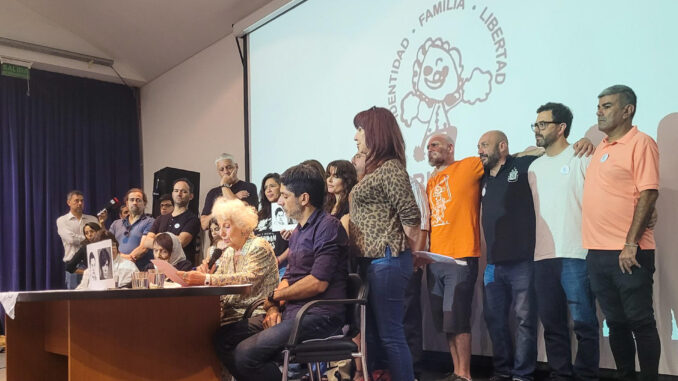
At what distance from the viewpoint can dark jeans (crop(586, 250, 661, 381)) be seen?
8.79 ft

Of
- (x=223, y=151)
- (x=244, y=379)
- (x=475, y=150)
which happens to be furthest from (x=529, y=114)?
(x=223, y=151)

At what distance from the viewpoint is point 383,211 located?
271 centimetres

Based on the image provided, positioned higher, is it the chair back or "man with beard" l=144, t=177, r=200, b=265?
"man with beard" l=144, t=177, r=200, b=265

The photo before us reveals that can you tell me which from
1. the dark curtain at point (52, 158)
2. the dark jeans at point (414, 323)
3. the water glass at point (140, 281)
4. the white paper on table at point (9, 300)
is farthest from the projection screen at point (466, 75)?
the dark curtain at point (52, 158)

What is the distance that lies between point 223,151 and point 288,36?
5.75ft

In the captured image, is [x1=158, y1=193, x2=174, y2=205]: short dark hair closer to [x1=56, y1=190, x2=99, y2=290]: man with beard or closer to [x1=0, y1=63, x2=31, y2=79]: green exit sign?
[x1=56, y1=190, x2=99, y2=290]: man with beard

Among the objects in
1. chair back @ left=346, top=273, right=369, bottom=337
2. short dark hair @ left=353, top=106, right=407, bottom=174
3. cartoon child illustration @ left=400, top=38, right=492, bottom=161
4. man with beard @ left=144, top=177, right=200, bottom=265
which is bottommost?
chair back @ left=346, top=273, right=369, bottom=337

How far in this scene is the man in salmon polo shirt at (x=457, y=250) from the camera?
11.4 feet

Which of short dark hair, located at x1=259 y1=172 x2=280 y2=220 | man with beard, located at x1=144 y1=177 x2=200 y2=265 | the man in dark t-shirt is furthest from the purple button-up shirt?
man with beard, located at x1=144 y1=177 x2=200 y2=265

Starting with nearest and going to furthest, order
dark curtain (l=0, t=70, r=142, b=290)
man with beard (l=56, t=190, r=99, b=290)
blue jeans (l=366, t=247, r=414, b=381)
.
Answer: blue jeans (l=366, t=247, r=414, b=381) → man with beard (l=56, t=190, r=99, b=290) → dark curtain (l=0, t=70, r=142, b=290)

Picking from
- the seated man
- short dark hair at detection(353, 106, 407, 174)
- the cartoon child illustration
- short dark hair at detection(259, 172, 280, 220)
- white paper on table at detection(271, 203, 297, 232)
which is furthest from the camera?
the seated man

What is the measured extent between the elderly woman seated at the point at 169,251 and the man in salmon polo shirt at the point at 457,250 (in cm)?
165

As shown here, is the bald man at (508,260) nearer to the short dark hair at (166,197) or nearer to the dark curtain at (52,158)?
the short dark hair at (166,197)

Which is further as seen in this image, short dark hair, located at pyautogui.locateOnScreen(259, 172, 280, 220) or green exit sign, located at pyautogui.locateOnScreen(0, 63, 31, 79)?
green exit sign, located at pyautogui.locateOnScreen(0, 63, 31, 79)
